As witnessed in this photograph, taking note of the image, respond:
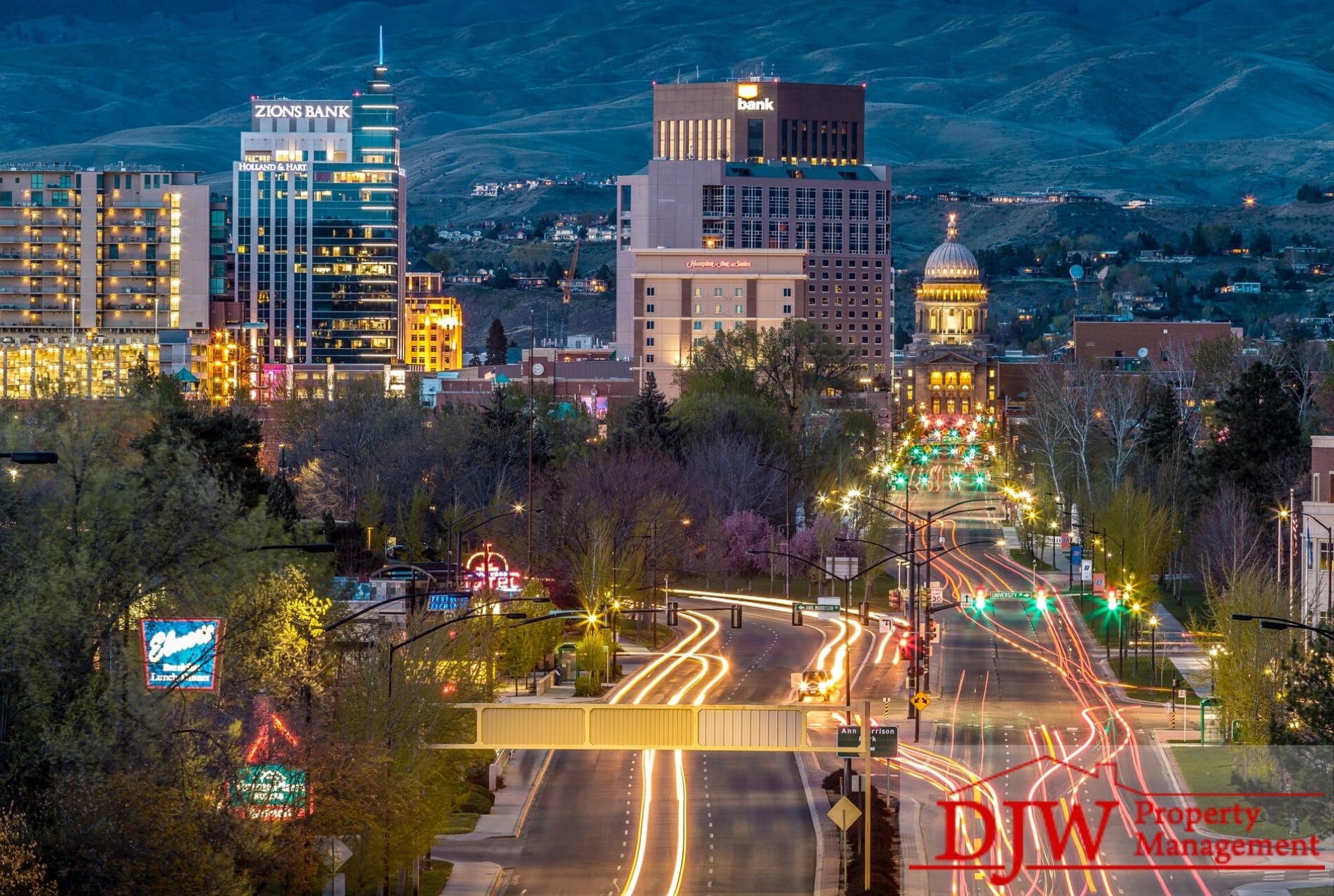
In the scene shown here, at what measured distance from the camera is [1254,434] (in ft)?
413

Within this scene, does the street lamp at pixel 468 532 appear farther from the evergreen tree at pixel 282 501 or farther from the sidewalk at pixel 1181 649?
the sidewalk at pixel 1181 649

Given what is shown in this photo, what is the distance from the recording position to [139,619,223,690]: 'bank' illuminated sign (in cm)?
5259

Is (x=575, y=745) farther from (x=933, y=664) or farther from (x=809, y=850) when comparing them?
(x=933, y=664)

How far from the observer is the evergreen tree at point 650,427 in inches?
5704

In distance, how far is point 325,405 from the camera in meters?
171

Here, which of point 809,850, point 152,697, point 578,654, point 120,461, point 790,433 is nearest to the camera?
point 152,697

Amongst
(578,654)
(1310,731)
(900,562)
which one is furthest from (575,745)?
(900,562)

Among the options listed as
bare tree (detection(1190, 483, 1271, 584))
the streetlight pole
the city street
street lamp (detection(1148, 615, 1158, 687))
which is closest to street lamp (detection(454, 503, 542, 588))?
the city street

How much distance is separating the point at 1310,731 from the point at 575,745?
17.5 m

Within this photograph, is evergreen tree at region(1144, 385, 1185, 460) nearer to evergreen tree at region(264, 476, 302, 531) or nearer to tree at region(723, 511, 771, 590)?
tree at region(723, 511, 771, 590)

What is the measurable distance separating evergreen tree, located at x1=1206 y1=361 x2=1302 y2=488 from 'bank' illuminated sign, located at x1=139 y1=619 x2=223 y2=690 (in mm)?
79568

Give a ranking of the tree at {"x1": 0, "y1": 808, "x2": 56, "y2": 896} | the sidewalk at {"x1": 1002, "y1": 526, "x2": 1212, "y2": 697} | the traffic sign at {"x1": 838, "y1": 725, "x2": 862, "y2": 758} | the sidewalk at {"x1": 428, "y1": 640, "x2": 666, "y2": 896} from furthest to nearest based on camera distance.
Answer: the sidewalk at {"x1": 1002, "y1": 526, "x2": 1212, "y2": 697} < the traffic sign at {"x1": 838, "y1": 725, "x2": 862, "y2": 758} < the sidewalk at {"x1": 428, "y1": 640, "x2": 666, "y2": 896} < the tree at {"x1": 0, "y1": 808, "x2": 56, "y2": 896}

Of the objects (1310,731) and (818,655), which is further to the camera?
(818,655)

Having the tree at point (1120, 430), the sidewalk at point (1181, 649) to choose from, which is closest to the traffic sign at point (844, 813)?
the sidewalk at point (1181, 649)
